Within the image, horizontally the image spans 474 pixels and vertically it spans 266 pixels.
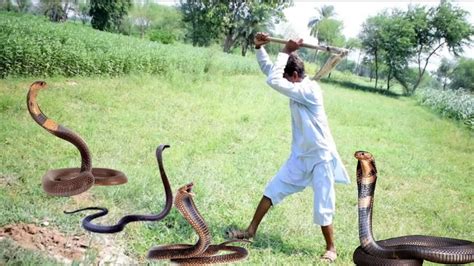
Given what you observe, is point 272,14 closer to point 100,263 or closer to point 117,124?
point 117,124

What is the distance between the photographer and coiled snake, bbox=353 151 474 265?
2.55 meters

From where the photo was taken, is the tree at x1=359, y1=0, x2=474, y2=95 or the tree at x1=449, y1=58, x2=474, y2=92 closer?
the tree at x1=359, y1=0, x2=474, y2=95

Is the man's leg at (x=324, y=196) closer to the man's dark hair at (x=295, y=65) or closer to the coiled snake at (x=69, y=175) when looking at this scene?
the man's dark hair at (x=295, y=65)

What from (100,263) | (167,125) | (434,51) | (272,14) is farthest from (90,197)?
(272,14)

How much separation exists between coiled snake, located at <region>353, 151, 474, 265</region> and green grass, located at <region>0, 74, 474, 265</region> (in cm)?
72

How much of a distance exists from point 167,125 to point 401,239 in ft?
15.6

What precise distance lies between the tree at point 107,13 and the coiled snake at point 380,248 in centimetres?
2174

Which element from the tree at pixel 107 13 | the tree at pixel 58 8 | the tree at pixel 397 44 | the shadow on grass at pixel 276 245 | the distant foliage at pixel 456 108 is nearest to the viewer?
→ the shadow on grass at pixel 276 245

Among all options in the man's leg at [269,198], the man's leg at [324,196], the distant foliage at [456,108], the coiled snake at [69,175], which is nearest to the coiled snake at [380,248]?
the man's leg at [324,196]

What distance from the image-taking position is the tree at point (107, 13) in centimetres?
2233

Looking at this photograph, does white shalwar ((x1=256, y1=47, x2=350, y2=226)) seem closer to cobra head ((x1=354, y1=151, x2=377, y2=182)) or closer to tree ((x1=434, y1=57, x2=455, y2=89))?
cobra head ((x1=354, y1=151, x2=377, y2=182))

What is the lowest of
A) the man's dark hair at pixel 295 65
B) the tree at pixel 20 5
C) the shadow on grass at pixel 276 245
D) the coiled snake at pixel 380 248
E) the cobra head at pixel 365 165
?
the shadow on grass at pixel 276 245

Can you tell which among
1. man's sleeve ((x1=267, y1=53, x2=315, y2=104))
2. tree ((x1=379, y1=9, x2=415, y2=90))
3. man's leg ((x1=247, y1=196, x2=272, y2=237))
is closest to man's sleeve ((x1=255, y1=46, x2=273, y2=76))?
man's sleeve ((x1=267, y1=53, x2=315, y2=104))

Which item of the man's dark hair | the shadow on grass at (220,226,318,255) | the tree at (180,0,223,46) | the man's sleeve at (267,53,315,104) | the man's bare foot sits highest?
the tree at (180,0,223,46)
